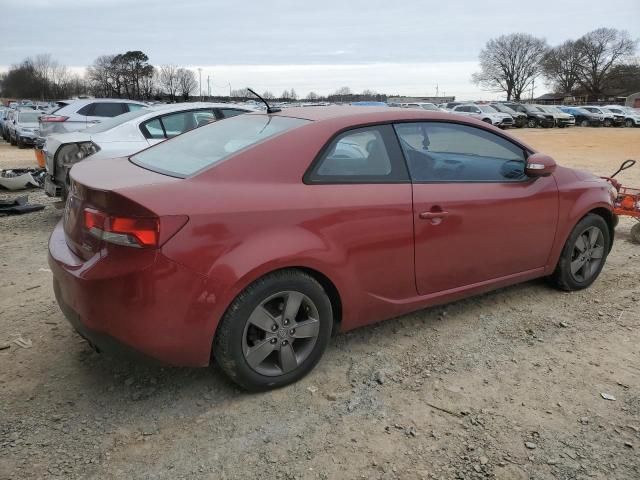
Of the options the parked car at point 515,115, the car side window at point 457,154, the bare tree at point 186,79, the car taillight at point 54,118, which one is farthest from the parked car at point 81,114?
the bare tree at point 186,79

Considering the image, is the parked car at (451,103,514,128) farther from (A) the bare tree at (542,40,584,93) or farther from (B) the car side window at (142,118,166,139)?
(A) the bare tree at (542,40,584,93)

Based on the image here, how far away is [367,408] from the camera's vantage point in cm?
287

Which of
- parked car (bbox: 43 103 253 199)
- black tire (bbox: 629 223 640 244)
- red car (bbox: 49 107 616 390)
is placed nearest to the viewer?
red car (bbox: 49 107 616 390)

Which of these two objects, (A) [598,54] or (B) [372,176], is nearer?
(B) [372,176]

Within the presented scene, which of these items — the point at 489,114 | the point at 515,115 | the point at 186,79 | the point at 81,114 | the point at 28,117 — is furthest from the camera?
the point at 186,79

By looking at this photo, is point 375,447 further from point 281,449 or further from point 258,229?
point 258,229

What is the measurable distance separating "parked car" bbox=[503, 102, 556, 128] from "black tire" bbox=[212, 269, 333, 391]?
39.3 m

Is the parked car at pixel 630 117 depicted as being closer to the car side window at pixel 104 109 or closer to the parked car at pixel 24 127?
the parked car at pixel 24 127

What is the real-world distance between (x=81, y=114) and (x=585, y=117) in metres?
40.1

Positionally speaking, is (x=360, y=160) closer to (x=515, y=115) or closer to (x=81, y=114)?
(x=81, y=114)

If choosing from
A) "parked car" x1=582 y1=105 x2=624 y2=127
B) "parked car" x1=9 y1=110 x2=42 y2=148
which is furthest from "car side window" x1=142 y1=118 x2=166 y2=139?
"parked car" x1=582 y1=105 x2=624 y2=127

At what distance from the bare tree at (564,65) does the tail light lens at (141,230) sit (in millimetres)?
98662

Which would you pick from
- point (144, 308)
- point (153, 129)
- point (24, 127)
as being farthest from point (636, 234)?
point (24, 127)

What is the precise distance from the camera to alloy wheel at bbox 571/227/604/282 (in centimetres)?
444
